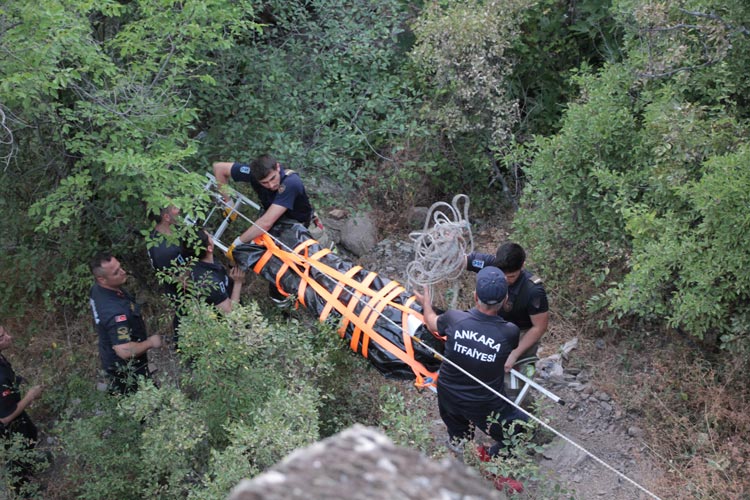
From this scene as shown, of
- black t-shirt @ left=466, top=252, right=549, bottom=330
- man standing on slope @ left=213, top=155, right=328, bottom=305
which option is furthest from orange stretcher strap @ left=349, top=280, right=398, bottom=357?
black t-shirt @ left=466, top=252, right=549, bottom=330

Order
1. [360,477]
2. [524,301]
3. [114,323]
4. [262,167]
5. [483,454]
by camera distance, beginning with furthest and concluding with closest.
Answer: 1. [262,167]
2. [114,323]
3. [524,301]
4. [483,454]
5. [360,477]

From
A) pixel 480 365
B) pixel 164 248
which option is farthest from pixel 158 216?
pixel 480 365

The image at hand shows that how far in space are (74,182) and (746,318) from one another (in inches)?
175

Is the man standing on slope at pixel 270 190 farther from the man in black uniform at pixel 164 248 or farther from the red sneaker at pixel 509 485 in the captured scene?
the red sneaker at pixel 509 485

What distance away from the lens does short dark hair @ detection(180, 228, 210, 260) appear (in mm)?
4955

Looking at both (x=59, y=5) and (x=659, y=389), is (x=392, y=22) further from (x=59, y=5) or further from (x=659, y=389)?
(x=659, y=389)

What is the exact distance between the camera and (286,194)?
5.58 m

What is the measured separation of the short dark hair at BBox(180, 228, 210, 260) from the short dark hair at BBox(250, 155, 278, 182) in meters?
0.60

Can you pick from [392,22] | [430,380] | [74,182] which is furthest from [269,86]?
[430,380]

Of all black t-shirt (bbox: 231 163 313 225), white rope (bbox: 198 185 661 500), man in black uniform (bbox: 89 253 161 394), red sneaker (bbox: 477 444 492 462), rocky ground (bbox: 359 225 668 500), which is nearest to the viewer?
white rope (bbox: 198 185 661 500)

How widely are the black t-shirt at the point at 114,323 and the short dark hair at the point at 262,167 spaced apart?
1300mm

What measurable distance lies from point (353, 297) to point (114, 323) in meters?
1.65

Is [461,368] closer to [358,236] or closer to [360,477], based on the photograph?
[360,477]

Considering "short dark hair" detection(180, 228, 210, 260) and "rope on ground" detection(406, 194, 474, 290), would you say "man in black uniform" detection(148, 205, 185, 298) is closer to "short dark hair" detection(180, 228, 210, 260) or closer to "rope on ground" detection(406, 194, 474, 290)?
"short dark hair" detection(180, 228, 210, 260)
